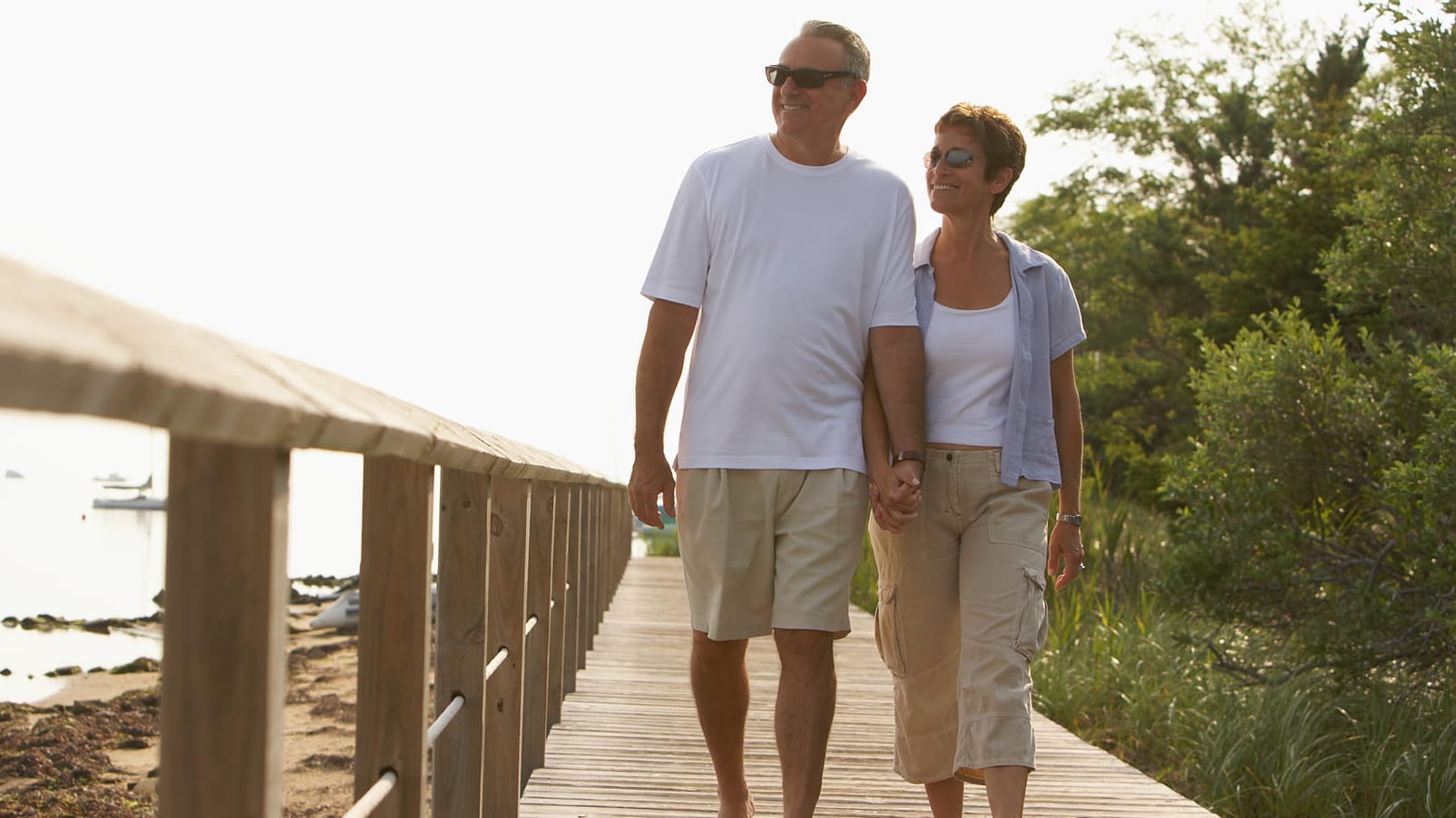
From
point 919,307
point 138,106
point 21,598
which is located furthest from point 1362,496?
point 138,106

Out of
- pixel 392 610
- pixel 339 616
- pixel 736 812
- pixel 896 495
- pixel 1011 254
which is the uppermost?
pixel 1011 254

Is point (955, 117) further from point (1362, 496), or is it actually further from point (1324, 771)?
point (1362, 496)

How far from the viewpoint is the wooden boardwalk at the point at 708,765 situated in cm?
384

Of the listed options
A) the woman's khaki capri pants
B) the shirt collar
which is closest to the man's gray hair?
the shirt collar

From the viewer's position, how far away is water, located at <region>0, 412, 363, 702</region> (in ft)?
4.07

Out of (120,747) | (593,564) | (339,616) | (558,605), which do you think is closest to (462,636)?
(558,605)

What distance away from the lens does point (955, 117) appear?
3.33 m

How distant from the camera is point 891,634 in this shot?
10.9ft

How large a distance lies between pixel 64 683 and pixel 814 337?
738 inches

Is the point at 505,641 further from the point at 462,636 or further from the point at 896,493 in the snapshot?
the point at 896,493

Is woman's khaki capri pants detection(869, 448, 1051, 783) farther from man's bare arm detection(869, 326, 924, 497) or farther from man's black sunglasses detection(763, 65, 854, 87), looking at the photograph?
man's black sunglasses detection(763, 65, 854, 87)

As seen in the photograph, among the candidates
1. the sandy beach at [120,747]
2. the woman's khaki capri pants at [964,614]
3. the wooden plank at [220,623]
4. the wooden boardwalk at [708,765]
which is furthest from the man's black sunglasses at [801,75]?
the sandy beach at [120,747]

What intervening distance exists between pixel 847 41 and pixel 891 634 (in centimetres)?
131

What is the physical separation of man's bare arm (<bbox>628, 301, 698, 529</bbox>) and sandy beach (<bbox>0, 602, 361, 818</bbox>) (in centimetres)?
371
